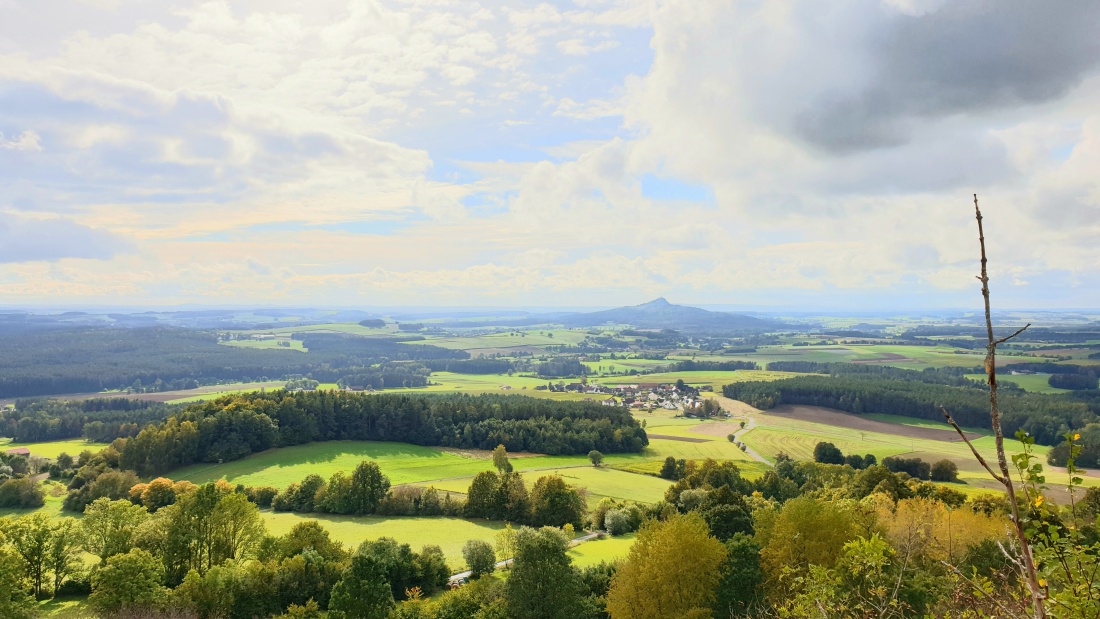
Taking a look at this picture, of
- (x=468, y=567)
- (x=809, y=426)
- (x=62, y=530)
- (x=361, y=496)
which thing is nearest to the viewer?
(x=62, y=530)

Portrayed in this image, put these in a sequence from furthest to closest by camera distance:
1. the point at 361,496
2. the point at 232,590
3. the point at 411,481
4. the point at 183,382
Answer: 1. the point at 183,382
2. the point at 411,481
3. the point at 361,496
4. the point at 232,590

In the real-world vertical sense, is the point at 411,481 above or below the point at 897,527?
below

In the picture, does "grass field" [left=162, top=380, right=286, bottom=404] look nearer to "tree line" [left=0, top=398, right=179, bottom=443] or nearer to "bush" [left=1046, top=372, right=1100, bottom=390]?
"tree line" [left=0, top=398, right=179, bottom=443]

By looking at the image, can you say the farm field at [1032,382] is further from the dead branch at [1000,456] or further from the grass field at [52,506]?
the grass field at [52,506]

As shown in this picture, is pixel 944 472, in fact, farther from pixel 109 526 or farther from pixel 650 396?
pixel 109 526

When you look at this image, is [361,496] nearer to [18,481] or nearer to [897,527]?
[18,481]

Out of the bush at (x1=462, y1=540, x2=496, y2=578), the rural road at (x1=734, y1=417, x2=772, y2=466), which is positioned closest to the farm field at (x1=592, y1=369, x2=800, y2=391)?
the rural road at (x1=734, y1=417, x2=772, y2=466)

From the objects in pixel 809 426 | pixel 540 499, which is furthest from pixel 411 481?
pixel 809 426

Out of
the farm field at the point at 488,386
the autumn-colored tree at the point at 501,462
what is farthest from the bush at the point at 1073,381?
the autumn-colored tree at the point at 501,462
